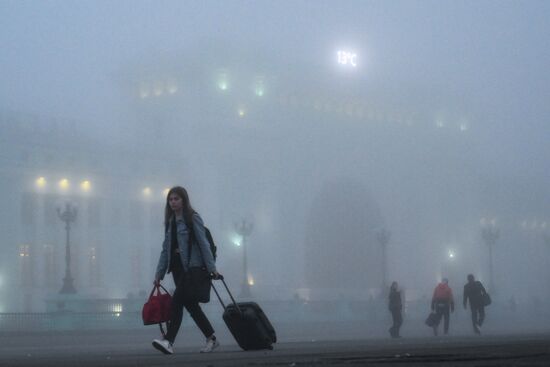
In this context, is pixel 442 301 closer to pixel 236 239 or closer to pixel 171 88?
pixel 236 239

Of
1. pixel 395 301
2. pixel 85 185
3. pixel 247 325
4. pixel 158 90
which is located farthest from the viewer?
pixel 158 90

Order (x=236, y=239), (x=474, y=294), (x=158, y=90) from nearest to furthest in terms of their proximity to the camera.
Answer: (x=474, y=294) → (x=236, y=239) → (x=158, y=90)

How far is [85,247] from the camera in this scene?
65438 millimetres

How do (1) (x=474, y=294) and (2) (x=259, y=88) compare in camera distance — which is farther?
(2) (x=259, y=88)

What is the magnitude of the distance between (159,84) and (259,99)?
9.16m

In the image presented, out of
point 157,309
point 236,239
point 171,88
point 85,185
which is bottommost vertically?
point 157,309

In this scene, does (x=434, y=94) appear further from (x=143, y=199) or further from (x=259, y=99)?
(x=143, y=199)

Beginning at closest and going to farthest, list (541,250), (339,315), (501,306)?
(339,315)
(501,306)
(541,250)

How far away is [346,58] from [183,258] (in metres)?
103

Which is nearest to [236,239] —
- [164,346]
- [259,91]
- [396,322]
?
[259,91]

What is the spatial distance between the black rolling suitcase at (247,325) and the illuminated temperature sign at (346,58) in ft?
331

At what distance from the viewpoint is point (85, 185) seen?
66438mm

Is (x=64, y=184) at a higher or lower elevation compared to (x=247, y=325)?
higher

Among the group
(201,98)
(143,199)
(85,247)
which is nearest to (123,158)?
(143,199)
